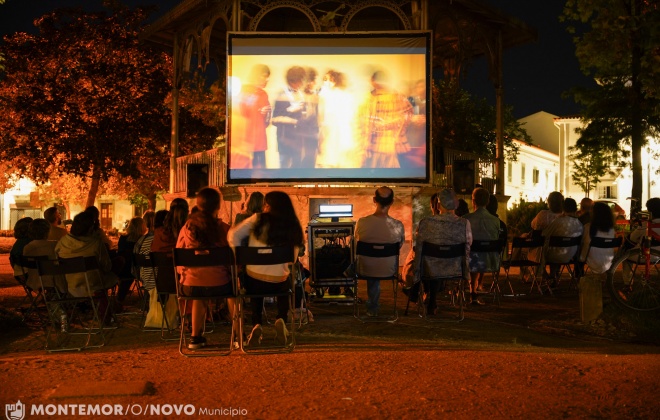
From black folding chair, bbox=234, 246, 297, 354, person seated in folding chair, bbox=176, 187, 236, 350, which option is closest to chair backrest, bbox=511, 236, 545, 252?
black folding chair, bbox=234, 246, 297, 354

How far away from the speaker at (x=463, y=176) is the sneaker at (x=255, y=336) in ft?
41.0

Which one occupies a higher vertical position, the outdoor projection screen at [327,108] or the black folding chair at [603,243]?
the outdoor projection screen at [327,108]

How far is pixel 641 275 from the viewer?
9.29 meters

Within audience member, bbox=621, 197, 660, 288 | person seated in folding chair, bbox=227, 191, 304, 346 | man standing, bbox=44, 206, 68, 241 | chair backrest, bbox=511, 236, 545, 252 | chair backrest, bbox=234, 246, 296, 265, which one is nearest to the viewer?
chair backrest, bbox=234, 246, 296, 265

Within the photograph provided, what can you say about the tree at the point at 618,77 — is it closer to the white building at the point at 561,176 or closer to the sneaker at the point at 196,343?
the sneaker at the point at 196,343

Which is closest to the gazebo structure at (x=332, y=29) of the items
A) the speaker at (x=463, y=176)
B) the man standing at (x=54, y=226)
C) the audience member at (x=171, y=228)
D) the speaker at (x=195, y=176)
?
the speaker at (x=195, y=176)

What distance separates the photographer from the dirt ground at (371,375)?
489 cm

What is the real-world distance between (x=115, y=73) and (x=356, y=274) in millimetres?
22347

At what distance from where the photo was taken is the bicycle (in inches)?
355

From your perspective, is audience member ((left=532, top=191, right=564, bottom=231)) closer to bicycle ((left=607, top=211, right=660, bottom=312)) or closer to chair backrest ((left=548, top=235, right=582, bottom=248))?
chair backrest ((left=548, top=235, right=582, bottom=248))

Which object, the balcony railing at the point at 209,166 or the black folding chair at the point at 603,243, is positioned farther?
the balcony railing at the point at 209,166

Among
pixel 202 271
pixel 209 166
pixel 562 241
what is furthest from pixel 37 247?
pixel 209 166

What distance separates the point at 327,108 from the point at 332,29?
8.16 feet

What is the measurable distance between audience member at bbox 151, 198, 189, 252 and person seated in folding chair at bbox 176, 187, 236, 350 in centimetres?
104
